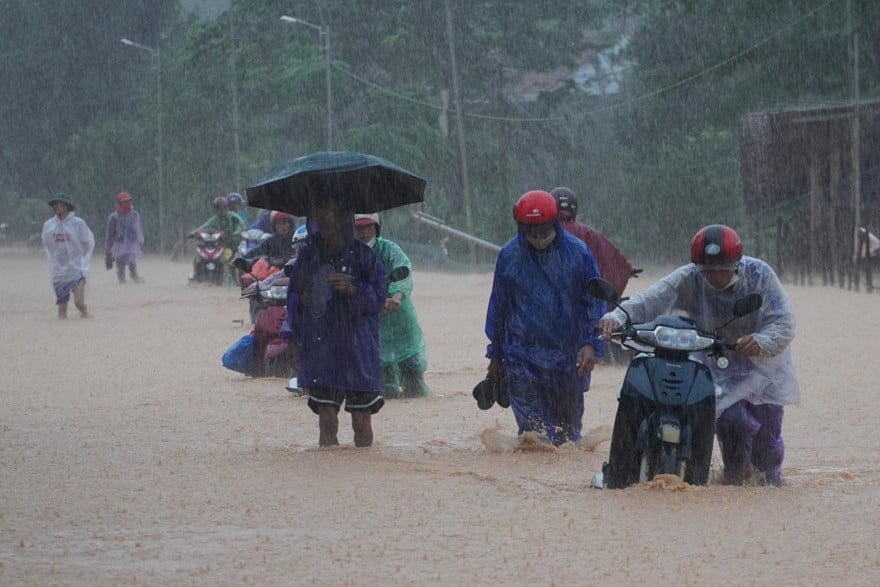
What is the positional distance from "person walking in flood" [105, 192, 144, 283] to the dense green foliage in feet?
34.2

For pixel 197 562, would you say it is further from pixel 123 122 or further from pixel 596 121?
pixel 123 122

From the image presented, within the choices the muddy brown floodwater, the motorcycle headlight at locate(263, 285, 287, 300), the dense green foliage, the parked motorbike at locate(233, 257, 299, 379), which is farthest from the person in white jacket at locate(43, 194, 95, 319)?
the dense green foliage

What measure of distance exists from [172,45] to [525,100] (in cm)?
1680

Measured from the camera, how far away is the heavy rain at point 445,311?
6.37 metres

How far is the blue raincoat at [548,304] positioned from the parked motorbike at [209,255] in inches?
842

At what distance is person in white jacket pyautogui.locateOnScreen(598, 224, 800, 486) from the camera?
7.27 m

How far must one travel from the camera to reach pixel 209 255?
30.3m

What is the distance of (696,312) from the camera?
7.54 metres

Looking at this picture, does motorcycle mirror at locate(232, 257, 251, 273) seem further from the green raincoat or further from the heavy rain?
the green raincoat

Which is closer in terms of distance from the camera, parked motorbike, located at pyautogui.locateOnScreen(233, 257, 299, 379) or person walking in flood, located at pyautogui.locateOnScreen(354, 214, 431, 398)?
person walking in flood, located at pyautogui.locateOnScreen(354, 214, 431, 398)

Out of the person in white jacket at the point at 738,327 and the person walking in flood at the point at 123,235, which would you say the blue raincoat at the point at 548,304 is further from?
the person walking in flood at the point at 123,235

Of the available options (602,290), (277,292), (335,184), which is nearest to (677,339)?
(602,290)

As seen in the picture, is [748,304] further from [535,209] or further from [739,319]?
[535,209]

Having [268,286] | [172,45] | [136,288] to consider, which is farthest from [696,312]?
[172,45]
